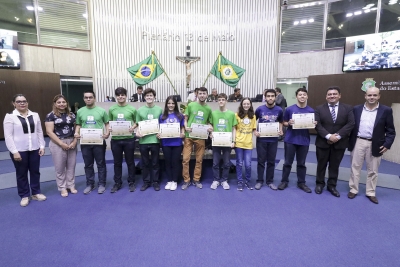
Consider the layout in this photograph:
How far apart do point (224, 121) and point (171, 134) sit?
0.88 m

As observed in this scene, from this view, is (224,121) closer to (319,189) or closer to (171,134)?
(171,134)

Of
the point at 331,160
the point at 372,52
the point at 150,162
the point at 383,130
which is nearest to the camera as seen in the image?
the point at 383,130

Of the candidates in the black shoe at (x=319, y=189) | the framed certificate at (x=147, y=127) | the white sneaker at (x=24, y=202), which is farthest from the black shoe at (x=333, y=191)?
the white sneaker at (x=24, y=202)

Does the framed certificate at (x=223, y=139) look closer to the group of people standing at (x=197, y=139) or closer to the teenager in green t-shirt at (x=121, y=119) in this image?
the group of people standing at (x=197, y=139)

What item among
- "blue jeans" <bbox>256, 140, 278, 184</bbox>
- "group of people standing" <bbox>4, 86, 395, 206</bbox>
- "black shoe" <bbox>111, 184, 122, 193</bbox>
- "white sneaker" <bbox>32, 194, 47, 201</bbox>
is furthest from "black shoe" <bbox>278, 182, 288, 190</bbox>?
"white sneaker" <bbox>32, 194, 47, 201</bbox>

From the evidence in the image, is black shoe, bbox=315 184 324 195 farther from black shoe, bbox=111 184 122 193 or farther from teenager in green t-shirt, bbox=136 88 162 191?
black shoe, bbox=111 184 122 193

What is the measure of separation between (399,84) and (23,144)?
Result: 10.5 meters

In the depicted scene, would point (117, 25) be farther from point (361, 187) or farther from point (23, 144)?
point (361, 187)

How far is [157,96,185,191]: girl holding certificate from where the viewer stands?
344cm

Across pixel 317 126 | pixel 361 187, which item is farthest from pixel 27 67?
pixel 361 187

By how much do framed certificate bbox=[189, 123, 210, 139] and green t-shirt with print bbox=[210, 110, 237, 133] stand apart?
0.17 metres

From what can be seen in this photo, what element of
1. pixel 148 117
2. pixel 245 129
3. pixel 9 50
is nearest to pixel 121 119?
pixel 148 117

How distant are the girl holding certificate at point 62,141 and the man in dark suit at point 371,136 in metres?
4.33

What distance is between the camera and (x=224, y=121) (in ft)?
11.6
